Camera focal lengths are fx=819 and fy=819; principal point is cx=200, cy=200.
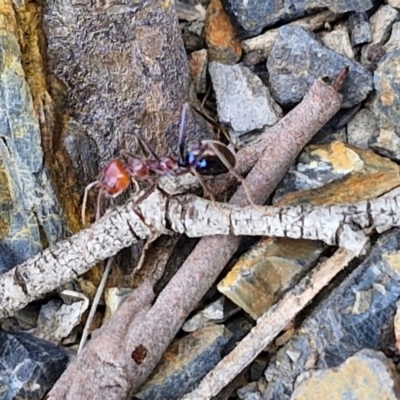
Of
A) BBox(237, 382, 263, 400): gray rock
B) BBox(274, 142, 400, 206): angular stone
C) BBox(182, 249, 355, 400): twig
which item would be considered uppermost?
BBox(274, 142, 400, 206): angular stone

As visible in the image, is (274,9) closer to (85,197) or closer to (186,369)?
(85,197)

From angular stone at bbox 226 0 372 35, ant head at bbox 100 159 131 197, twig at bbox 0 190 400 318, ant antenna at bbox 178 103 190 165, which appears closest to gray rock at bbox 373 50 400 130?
angular stone at bbox 226 0 372 35

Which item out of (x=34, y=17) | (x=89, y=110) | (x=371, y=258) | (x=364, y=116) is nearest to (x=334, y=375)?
(x=371, y=258)

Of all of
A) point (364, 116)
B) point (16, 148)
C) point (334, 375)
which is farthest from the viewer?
point (364, 116)

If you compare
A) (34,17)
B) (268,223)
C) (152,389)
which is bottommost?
(152,389)

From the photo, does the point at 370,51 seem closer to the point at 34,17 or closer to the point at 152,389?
the point at 34,17

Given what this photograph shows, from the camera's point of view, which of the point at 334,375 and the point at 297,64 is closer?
the point at 334,375

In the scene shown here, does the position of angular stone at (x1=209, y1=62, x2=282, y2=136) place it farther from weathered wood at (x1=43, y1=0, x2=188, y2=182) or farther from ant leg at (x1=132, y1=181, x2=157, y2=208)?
ant leg at (x1=132, y1=181, x2=157, y2=208)

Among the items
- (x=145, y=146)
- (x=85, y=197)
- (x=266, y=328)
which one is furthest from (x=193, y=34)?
(x=266, y=328)
